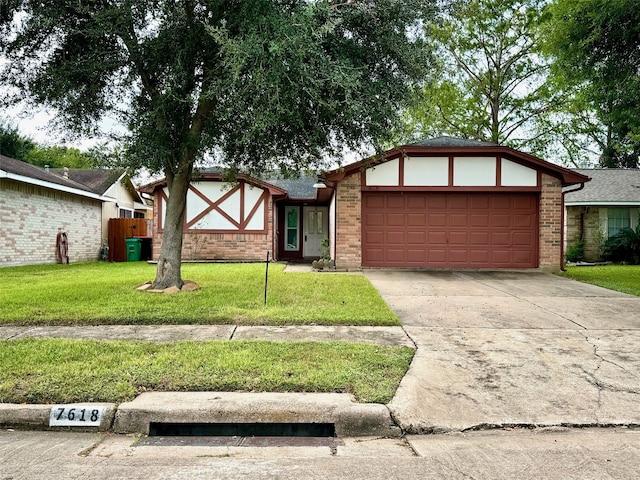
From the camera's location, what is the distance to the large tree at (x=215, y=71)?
268 inches

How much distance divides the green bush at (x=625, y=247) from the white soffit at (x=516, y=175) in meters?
6.52

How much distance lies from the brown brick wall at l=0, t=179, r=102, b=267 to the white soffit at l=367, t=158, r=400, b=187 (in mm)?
11379

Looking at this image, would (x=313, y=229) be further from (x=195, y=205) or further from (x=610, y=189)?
(x=610, y=189)

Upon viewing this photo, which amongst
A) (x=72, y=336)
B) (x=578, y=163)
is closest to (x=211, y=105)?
(x=72, y=336)

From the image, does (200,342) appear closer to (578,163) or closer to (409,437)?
(409,437)

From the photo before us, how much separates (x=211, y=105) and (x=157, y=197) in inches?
395

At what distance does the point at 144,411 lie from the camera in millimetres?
3535

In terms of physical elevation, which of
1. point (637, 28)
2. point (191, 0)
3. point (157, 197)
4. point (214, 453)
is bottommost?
point (214, 453)

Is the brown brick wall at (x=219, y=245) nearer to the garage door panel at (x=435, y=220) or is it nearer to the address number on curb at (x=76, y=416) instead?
the garage door panel at (x=435, y=220)

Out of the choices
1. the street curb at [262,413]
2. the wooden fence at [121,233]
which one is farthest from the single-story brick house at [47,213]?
the street curb at [262,413]

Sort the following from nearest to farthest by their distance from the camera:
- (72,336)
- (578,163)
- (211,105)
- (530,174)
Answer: (72,336) → (211,105) → (530,174) → (578,163)

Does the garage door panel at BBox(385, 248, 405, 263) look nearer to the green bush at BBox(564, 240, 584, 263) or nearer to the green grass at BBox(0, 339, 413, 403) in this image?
the green bush at BBox(564, 240, 584, 263)

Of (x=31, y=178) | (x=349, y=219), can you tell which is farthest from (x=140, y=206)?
(x=349, y=219)

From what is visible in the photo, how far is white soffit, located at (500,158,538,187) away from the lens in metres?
14.1
